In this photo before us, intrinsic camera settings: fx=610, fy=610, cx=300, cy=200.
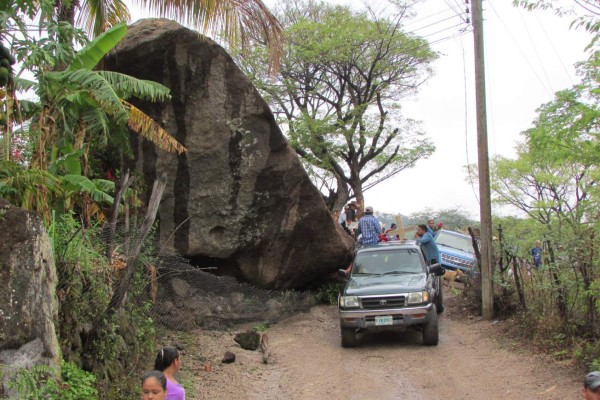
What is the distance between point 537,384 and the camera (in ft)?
26.4

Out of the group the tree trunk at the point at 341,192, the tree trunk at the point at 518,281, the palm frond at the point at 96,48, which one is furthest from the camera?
the tree trunk at the point at 341,192

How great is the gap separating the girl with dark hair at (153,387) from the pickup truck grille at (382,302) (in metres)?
6.43

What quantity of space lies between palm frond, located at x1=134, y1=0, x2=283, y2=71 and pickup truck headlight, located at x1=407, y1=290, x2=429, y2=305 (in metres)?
4.47

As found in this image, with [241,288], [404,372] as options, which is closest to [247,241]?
[241,288]

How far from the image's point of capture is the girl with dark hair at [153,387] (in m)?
4.14

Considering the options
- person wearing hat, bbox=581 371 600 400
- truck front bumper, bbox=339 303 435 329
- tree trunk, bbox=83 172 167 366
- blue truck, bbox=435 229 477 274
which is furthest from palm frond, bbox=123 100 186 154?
blue truck, bbox=435 229 477 274

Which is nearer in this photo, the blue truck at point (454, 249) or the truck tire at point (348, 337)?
the truck tire at point (348, 337)

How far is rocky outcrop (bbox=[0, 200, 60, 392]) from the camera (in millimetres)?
5121

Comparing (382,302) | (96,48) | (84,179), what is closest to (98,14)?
(96,48)

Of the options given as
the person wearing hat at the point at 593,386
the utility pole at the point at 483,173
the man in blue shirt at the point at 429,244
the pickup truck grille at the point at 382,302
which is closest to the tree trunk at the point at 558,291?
the pickup truck grille at the point at 382,302

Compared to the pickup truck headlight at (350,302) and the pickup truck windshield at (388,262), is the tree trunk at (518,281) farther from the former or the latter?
the pickup truck headlight at (350,302)

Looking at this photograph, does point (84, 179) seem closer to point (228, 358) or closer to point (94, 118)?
point (94, 118)

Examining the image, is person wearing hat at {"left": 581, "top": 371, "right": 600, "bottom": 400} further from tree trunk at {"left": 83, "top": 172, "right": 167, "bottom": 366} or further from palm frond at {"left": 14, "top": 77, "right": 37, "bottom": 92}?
palm frond at {"left": 14, "top": 77, "right": 37, "bottom": 92}

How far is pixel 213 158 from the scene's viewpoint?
38.9ft
